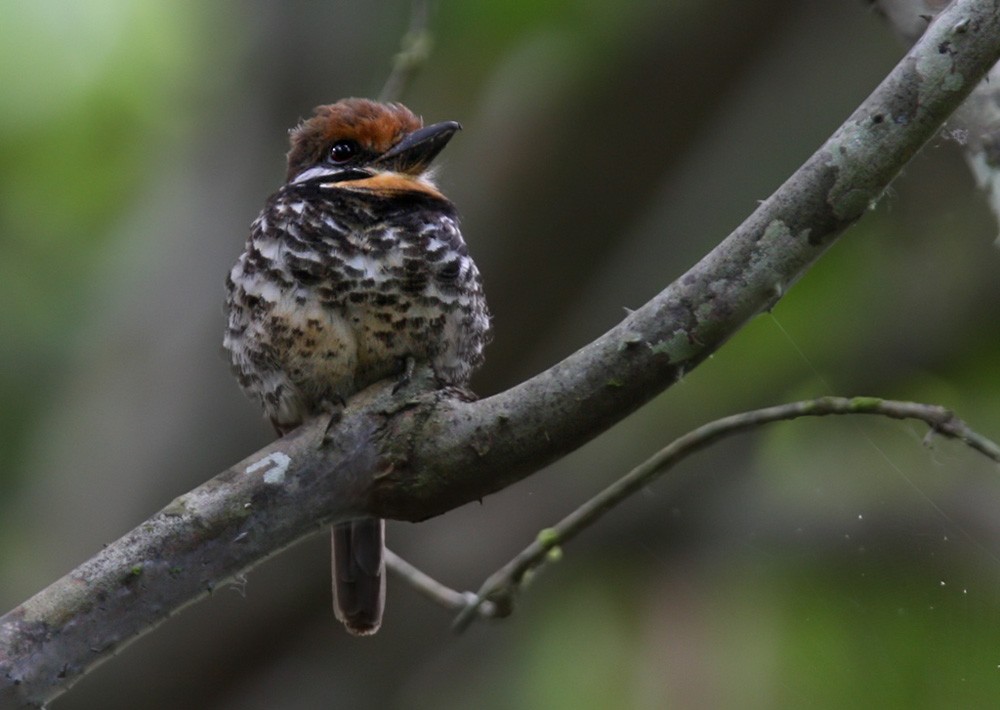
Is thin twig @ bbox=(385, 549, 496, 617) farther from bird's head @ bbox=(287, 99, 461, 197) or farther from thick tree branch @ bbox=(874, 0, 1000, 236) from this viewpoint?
thick tree branch @ bbox=(874, 0, 1000, 236)

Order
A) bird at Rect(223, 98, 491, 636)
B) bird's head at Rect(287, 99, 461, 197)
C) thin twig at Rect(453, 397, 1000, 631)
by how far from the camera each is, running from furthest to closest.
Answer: bird's head at Rect(287, 99, 461, 197)
bird at Rect(223, 98, 491, 636)
thin twig at Rect(453, 397, 1000, 631)

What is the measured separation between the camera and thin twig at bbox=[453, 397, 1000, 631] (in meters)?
2.04

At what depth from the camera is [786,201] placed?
73.5 inches

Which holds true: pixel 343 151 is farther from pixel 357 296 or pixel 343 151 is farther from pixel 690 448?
pixel 690 448

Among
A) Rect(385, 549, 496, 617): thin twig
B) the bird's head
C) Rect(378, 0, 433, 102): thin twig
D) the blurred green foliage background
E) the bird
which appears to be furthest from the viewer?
the blurred green foliage background

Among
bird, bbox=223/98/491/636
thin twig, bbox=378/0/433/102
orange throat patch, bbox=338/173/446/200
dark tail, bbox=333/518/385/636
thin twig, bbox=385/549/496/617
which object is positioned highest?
thin twig, bbox=378/0/433/102

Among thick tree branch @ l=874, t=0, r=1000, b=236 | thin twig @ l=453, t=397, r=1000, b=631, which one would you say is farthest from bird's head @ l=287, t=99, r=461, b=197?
thick tree branch @ l=874, t=0, r=1000, b=236

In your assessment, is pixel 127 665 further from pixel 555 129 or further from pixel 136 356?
pixel 555 129

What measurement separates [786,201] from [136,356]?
8.27 feet

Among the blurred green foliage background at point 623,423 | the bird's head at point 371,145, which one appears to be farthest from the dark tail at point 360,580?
the bird's head at point 371,145

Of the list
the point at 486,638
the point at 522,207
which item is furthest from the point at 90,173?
the point at 486,638

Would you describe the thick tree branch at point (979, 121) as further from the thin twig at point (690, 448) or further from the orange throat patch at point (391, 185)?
the orange throat patch at point (391, 185)

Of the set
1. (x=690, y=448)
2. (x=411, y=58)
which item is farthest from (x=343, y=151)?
(x=690, y=448)

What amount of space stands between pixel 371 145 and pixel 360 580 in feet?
3.18
